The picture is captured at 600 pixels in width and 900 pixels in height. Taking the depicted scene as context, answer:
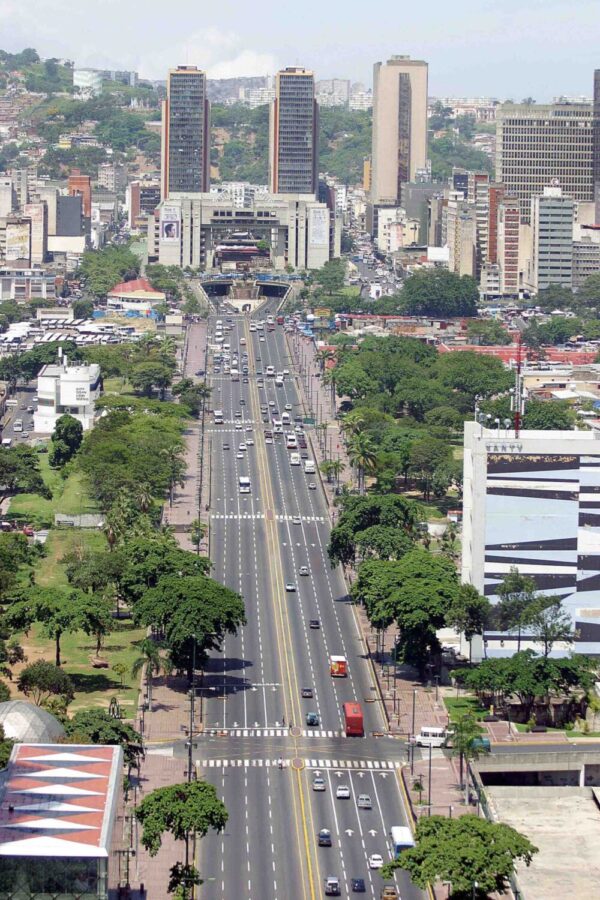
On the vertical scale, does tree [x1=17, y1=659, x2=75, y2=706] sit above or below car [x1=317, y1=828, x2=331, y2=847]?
above

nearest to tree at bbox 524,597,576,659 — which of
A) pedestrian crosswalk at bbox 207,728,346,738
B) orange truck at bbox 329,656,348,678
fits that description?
orange truck at bbox 329,656,348,678

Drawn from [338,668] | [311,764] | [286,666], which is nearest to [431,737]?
[311,764]

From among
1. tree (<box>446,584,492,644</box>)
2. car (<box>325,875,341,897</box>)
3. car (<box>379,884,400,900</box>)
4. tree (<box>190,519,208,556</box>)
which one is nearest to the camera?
car (<box>379,884,400,900</box>)

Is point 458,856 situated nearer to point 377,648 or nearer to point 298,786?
point 298,786

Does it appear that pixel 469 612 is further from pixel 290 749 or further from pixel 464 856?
pixel 464 856

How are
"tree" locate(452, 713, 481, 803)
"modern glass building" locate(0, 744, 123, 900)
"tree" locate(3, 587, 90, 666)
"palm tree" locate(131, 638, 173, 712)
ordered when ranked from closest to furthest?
"modern glass building" locate(0, 744, 123, 900) → "tree" locate(452, 713, 481, 803) → "palm tree" locate(131, 638, 173, 712) → "tree" locate(3, 587, 90, 666)

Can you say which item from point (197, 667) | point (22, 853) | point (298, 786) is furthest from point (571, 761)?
point (22, 853)

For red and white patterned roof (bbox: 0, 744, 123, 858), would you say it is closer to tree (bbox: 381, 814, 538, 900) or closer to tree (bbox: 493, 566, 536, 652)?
tree (bbox: 381, 814, 538, 900)
